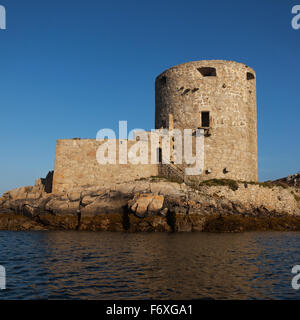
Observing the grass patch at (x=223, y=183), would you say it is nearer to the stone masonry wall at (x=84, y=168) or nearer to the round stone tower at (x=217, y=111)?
the round stone tower at (x=217, y=111)

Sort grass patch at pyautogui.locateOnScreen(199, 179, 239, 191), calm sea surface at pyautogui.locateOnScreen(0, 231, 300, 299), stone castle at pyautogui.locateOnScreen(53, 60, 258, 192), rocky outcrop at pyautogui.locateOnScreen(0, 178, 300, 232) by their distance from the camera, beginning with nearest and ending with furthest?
1. calm sea surface at pyautogui.locateOnScreen(0, 231, 300, 299)
2. rocky outcrop at pyautogui.locateOnScreen(0, 178, 300, 232)
3. grass patch at pyautogui.locateOnScreen(199, 179, 239, 191)
4. stone castle at pyautogui.locateOnScreen(53, 60, 258, 192)

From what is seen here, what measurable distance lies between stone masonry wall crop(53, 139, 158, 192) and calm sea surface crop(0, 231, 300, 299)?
7.65 meters

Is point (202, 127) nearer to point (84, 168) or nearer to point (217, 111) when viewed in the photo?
point (217, 111)

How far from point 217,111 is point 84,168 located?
10010 millimetres

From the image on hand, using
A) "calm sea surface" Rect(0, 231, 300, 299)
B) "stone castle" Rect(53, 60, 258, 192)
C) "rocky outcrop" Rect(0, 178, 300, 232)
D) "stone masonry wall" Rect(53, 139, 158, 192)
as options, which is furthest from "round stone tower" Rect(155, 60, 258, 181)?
"calm sea surface" Rect(0, 231, 300, 299)

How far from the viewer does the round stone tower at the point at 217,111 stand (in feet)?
75.5

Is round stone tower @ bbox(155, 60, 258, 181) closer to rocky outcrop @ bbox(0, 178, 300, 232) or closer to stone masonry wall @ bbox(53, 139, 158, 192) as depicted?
rocky outcrop @ bbox(0, 178, 300, 232)

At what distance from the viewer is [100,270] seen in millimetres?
8727

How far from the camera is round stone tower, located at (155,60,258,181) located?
23.0m

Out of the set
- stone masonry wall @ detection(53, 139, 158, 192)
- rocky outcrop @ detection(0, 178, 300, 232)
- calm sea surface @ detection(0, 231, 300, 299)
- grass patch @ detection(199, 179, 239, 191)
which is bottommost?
calm sea surface @ detection(0, 231, 300, 299)
